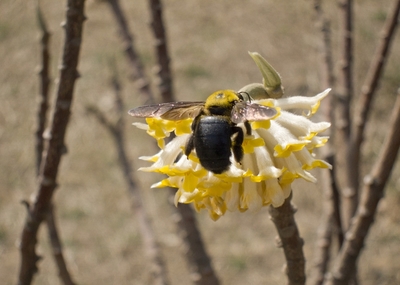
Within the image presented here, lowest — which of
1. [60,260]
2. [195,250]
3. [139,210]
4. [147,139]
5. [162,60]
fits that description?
[147,139]

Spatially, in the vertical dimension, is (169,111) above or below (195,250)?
above

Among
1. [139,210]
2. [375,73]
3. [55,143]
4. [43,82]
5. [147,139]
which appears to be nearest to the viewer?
[55,143]

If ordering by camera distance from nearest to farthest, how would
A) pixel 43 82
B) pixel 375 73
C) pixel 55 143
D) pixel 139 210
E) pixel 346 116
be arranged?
pixel 55 143 < pixel 43 82 < pixel 375 73 < pixel 346 116 < pixel 139 210

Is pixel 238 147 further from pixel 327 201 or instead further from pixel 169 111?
pixel 327 201

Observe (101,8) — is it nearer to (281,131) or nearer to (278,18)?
(278,18)

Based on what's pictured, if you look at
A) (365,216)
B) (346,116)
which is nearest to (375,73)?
(346,116)

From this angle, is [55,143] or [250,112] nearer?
[250,112]

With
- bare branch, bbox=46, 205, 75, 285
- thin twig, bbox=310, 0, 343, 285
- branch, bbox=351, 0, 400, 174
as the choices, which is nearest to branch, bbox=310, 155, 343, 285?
thin twig, bbox=310, 0, 343, 285

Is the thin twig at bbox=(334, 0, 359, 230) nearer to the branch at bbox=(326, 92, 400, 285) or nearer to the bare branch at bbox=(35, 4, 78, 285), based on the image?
the branch at bbox=(326, 92, 400, 285)
